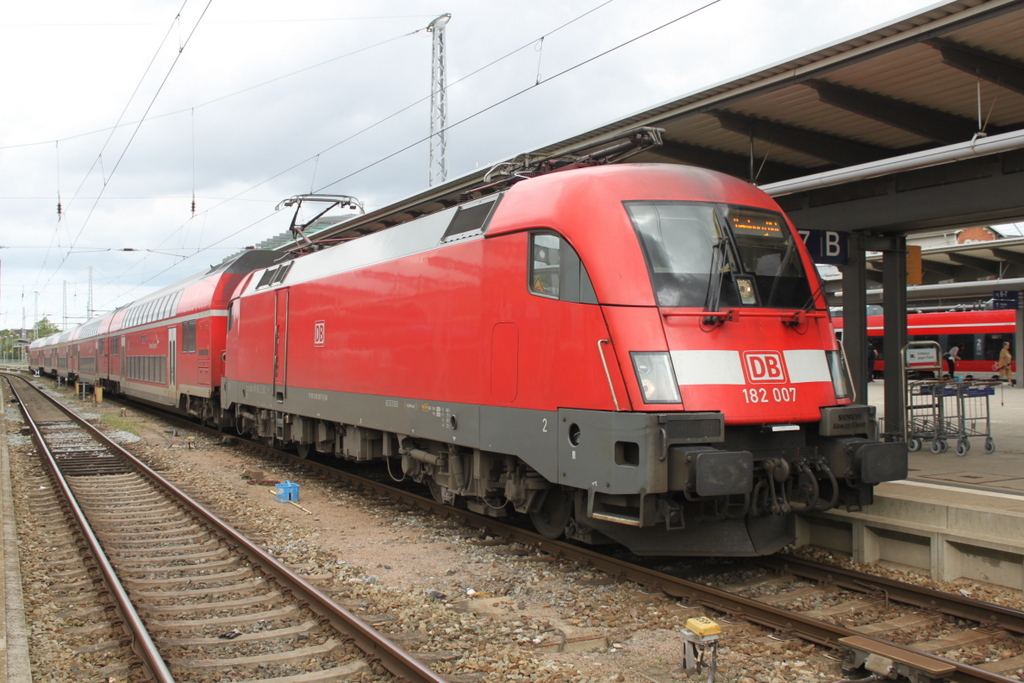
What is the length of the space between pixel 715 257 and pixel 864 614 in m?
2.85

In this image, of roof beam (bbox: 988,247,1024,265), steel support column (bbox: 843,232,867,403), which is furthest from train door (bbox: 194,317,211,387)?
roof beam (bbox: 988,247,1024,265)

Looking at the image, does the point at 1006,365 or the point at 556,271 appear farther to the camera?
the point at 1006,365

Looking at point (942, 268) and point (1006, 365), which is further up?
point (942, 268)

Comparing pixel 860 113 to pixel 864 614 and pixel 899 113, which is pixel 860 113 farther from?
pixel 864 614

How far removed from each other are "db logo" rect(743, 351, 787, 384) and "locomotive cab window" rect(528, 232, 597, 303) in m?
1.28

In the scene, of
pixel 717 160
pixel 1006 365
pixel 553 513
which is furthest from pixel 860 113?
pixel 1006 365

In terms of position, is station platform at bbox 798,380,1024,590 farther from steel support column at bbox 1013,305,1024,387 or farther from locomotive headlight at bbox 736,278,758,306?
steel support column at bbox 1013,305,1024,387

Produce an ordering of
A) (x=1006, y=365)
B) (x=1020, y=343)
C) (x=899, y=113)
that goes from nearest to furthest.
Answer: (x=899, y=113), (x=1006, y=365), (x=1020, y=343)

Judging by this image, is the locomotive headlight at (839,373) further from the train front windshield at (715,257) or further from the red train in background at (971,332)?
the red train in background at (971,332)

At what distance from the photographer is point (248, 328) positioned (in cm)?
1504

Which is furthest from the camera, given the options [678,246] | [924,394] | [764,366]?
[924,394]

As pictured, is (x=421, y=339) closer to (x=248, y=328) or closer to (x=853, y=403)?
(x=853, y=403)

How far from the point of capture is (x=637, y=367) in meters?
6.04

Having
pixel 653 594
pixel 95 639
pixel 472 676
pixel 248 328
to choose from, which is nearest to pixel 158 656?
pixel 95 639
